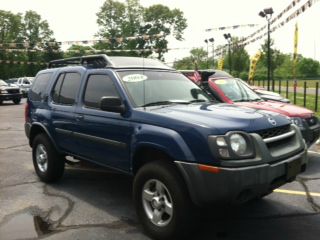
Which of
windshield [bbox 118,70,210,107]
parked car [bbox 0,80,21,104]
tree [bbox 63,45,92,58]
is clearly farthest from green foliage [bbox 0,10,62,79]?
windshield [bbox 118,70,210,107]

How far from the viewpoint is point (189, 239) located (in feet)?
13.6

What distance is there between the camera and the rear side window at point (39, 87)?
662cm

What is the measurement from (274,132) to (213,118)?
0.71 m

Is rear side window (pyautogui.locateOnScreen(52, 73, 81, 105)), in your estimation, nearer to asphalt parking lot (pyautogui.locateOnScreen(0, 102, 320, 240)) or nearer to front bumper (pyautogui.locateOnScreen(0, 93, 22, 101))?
asphalt parking lot (pyautogui.locateOnScreen(0, 102, 320, 240))

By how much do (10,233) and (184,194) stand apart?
203cm

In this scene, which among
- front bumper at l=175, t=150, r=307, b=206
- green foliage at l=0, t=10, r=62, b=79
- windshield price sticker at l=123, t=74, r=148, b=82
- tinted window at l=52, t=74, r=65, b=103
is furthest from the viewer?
green foliage at l=0, t=10, r=62, b=79

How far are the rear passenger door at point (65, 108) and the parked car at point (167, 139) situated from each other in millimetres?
17

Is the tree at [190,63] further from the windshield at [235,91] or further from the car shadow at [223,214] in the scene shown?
the car shadow at [223,214]

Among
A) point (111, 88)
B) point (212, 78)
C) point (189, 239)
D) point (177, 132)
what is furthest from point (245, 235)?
point (212, 78)

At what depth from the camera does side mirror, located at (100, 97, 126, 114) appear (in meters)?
4.52

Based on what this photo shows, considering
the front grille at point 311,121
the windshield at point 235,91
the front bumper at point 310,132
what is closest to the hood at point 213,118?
the front bumper at point 310,132

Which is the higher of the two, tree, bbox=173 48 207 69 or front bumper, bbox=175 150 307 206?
tree, bbox=173 48 207 69

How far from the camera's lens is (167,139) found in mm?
4023

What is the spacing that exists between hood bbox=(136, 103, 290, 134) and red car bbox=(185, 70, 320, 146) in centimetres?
280
